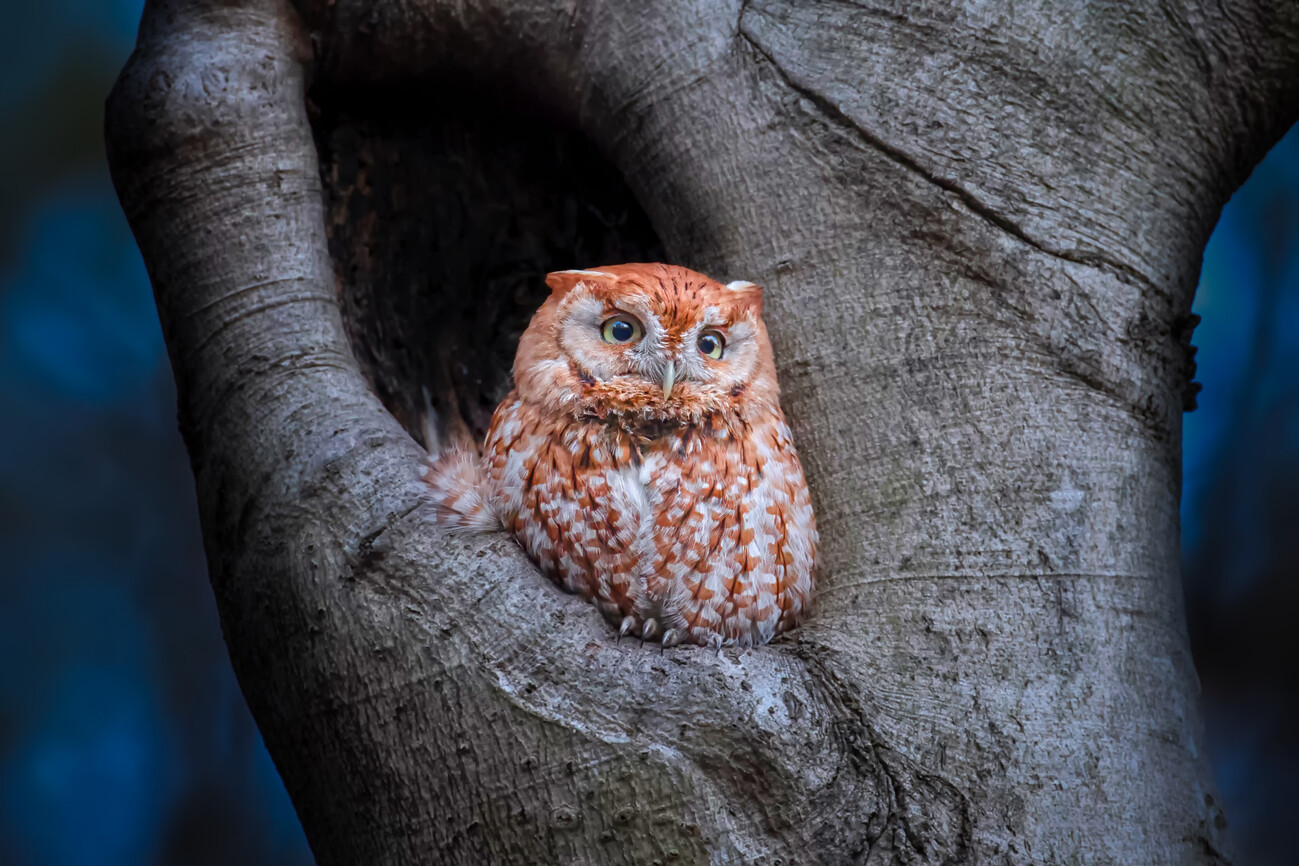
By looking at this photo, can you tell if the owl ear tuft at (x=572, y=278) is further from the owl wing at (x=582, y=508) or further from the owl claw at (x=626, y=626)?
the owl claw at (x=626, y=626)

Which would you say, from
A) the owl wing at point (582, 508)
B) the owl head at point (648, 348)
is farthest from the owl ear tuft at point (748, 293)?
the owl wing at point (582, 508)

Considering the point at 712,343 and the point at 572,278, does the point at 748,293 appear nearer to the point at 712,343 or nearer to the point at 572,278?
the point at 712,343

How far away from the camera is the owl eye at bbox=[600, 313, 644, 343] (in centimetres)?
123

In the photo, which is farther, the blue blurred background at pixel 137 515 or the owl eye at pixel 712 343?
the blue blurred background at pixel 137 515

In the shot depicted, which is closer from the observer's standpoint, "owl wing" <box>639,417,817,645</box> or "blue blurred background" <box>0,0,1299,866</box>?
"owl wing" <box>639,417,817,645</box>

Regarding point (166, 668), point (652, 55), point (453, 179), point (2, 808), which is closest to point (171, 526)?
point (166, 668)

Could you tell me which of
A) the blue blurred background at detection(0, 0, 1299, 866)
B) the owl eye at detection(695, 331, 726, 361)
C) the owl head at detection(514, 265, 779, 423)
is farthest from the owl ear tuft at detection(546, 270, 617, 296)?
the blue blurred background at detection(0, 0, 1299, 866)

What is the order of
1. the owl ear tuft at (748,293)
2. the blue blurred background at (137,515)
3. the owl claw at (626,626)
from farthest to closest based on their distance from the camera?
the blue blurred background at (137,515)
the owl ear tuft at (748,293)
the owl claw at (626,626)

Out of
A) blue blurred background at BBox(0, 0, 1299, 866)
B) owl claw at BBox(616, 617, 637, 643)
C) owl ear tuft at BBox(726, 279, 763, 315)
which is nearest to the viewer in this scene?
→ owl claw at BBox(616, 617, 637, 643)

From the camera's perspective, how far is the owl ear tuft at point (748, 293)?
129cm

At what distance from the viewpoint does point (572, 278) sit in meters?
1.29

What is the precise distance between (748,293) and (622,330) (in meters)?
0.21

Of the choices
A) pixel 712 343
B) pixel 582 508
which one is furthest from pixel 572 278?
pixel 582 508

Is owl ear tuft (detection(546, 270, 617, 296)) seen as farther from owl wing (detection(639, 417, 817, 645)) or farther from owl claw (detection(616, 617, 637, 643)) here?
owl claw (detection(616, 617, 637, 643))
